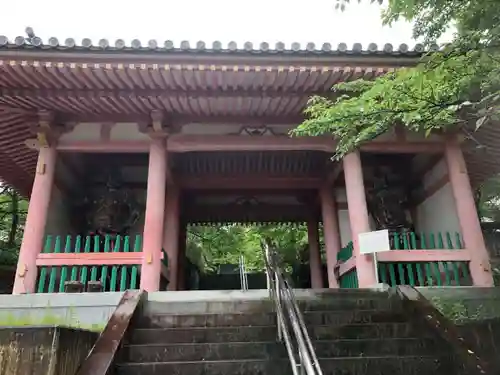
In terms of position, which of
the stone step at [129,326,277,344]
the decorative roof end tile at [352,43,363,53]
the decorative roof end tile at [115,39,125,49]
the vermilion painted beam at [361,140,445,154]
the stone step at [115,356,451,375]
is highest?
the decorative roof end tile at [352,43,363,53]

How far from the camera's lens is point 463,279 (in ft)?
21.9

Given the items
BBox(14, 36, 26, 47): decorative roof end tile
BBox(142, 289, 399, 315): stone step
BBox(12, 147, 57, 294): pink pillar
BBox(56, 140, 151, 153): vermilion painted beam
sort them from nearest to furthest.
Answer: BBox(142, 289, 399, 315): stone step
BBox(14, 36, 26, 47): decorative roof end tile
BBox(12, 147, 57, 294): pink pillar
BBox(56, 140, 151, 153): vermilion painted beam

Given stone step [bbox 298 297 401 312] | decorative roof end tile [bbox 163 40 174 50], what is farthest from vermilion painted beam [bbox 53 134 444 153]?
stone step [bbox 298 297 401 312]

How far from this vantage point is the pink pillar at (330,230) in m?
9.01

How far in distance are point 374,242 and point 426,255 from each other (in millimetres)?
1049

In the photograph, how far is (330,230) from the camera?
9.12 m

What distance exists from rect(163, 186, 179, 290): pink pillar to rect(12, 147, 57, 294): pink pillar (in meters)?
2.49

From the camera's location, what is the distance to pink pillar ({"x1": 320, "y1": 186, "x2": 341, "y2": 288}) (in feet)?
29.6

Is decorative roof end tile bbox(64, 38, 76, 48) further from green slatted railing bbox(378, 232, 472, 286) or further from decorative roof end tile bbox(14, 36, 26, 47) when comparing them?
green slatted railing bbox(378, 232, 472, 286)

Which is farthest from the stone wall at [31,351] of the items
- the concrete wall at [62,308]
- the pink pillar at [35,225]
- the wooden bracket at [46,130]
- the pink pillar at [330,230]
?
the pink pillar at [330,230]

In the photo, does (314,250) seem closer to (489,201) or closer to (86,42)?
(489,201)

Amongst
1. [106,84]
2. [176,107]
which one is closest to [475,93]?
[176,107]

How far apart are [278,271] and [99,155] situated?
5421 mm

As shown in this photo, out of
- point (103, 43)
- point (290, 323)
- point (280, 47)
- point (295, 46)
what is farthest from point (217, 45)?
point (290, 323)
